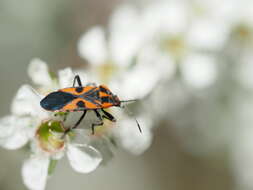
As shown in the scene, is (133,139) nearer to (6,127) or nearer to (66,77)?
(66,77)

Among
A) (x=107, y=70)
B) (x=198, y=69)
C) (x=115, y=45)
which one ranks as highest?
(x=115, y=45)

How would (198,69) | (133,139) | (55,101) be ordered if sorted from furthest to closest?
(198,69), (133,139), (55,101)

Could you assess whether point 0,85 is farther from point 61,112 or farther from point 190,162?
point 61,112

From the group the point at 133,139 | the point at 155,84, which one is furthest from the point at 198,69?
the point at 133,139

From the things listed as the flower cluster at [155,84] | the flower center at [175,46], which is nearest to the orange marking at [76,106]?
the flower cluster at [155,84]

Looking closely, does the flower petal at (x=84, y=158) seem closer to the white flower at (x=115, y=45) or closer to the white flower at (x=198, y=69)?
the white flower at (x=115, y=45)

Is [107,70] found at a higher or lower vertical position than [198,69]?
higher
